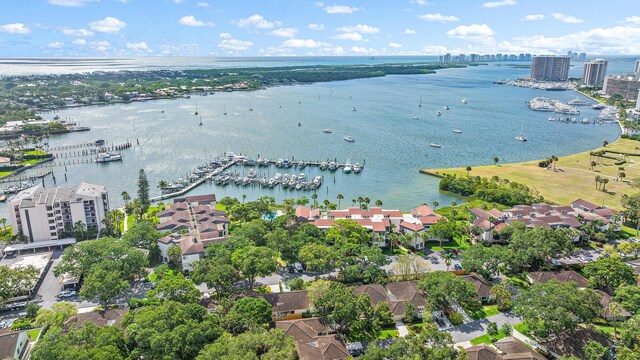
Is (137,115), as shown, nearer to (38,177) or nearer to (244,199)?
(38,177)

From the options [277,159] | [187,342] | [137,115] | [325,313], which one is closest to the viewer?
[187,342]

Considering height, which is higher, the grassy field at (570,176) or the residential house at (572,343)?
the grassy field at (570,176)

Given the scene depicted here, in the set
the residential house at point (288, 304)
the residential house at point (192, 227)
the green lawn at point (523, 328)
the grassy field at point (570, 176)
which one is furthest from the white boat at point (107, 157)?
the green lawn at point (523, 328)

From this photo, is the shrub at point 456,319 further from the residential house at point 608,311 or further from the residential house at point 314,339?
the residential house at point 608,311

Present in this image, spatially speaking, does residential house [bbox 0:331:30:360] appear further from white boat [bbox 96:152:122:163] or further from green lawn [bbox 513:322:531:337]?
white boat [bbox 96:152:122:163]

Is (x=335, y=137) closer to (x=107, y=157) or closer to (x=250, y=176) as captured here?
(x=250, y=176)

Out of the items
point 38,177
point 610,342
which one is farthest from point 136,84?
point 610,342

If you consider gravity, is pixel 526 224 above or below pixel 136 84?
below
